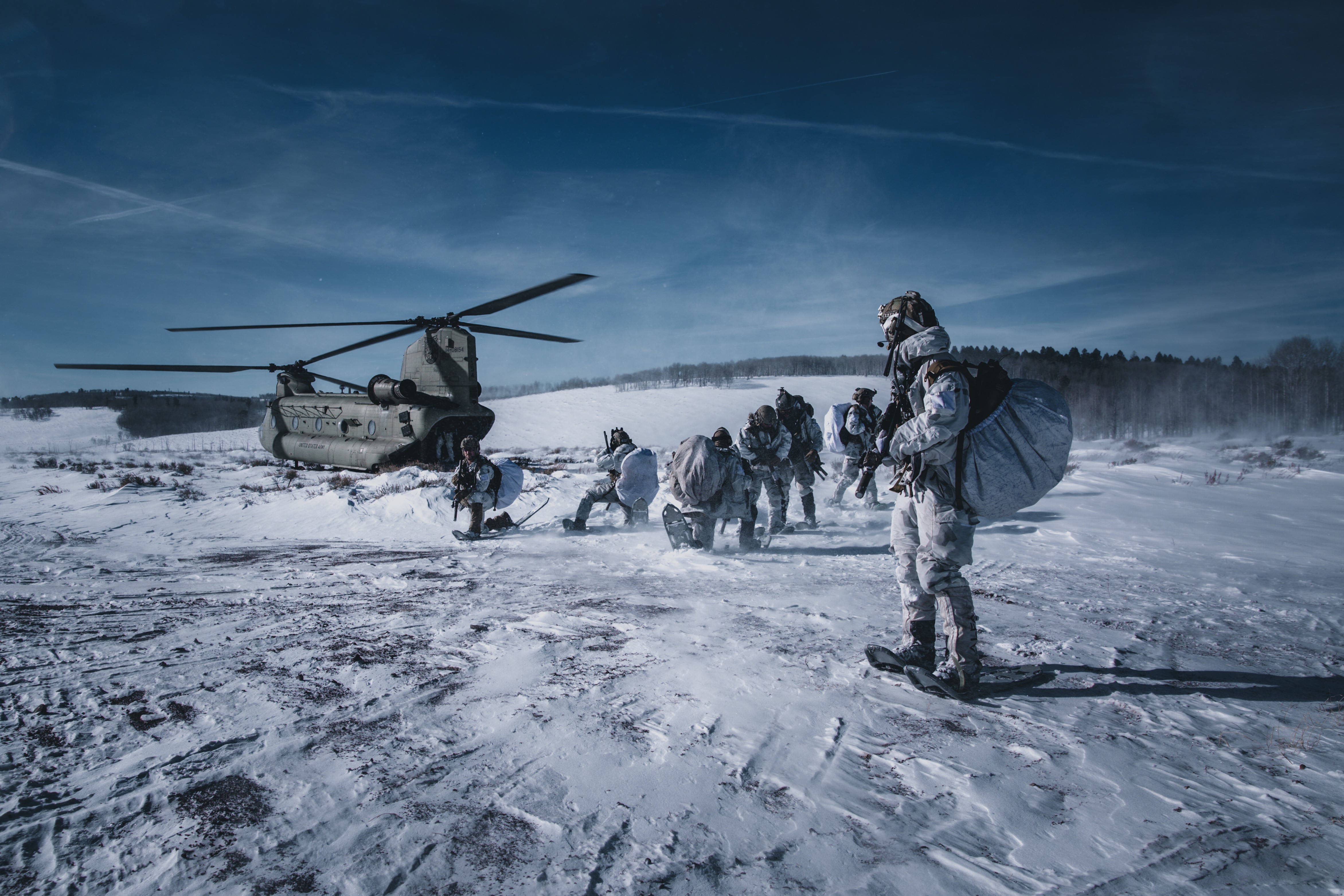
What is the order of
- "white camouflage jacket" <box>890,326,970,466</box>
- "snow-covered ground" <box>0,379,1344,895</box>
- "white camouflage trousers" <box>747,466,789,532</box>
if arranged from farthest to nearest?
"white camouflage trousers" <box>747,466,789,532</box>, "white camouflage jacket" <box>890,326,970,466</box>, "snow-covered ground" <box>0,379,1344,895</box>

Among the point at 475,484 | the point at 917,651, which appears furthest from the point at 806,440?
the point at 917,651

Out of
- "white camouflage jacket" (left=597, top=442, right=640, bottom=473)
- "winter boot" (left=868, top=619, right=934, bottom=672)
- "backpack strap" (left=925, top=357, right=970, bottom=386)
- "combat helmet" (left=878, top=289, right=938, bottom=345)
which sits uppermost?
"combat helmet" (left=878, top=289, right=938, bottom=345)

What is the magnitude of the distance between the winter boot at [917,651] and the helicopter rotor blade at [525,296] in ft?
25.1

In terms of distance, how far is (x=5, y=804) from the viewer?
196cm

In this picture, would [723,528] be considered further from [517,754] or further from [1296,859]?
[1296,859]

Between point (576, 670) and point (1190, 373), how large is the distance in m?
71.5

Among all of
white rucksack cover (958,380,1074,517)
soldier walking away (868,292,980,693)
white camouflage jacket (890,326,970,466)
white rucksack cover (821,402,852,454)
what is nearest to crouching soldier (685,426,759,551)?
white rucksack cover (821,402,852,454)

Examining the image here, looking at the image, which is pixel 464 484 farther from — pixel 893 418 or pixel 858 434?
pixel 893 418

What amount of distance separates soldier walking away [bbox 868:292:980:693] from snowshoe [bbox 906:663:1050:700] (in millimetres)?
31

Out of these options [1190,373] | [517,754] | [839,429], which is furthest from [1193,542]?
[1190,373]

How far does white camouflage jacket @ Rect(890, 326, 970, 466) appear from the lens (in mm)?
2963

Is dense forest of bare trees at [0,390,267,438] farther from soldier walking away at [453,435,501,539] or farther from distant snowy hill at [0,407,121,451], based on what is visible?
soldier walking away at [453,435,501,539]

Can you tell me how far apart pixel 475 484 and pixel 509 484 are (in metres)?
0.70

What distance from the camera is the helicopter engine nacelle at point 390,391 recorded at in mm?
14125
